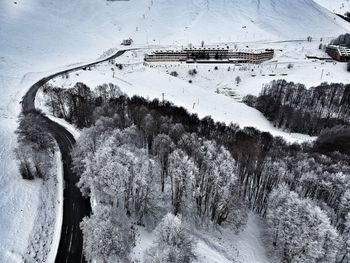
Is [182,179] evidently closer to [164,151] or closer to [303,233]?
[164,151]

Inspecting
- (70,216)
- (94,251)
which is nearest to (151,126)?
(70,216)

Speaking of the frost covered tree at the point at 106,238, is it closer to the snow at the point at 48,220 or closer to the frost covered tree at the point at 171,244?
the frost covered tree at the point at 171,244

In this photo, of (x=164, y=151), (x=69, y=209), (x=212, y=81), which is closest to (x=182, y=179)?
(x=164, y=151)

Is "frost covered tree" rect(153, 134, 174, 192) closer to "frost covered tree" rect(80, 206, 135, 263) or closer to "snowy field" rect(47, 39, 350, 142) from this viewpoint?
"frost covered tree" rect(80, 206, 135, 263)

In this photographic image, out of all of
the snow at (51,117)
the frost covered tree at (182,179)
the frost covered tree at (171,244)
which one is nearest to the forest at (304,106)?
the frost covered tree at (182,179)

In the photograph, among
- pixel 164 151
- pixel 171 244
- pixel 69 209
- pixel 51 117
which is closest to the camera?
pixel 171 244

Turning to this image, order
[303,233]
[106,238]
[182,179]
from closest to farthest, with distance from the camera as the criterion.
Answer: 1. [106,238]
2. [303,233]
3. [182,179]
